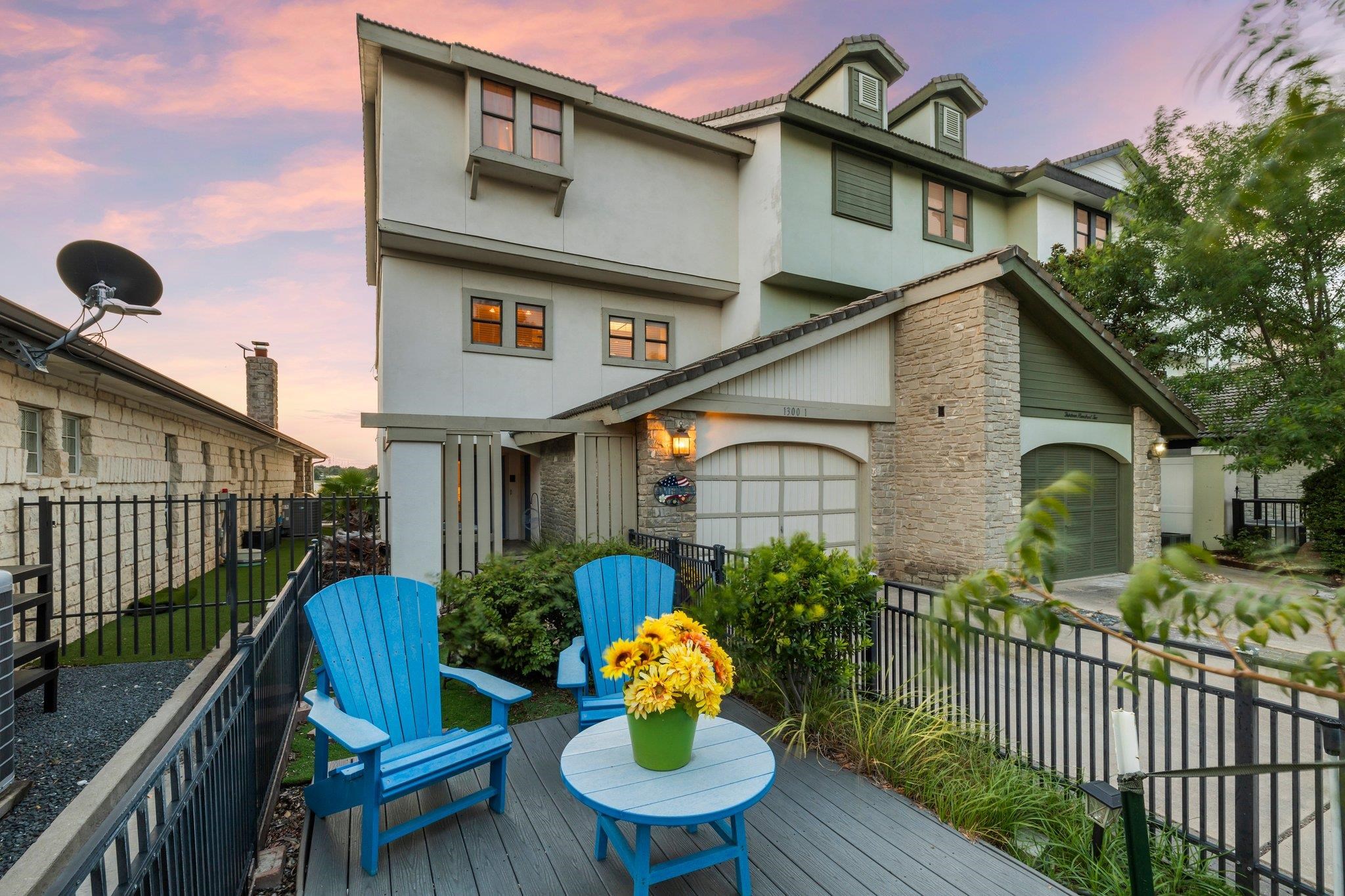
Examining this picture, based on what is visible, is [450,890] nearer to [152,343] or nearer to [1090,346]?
[1090,346]

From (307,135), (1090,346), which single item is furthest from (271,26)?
(1090,346)

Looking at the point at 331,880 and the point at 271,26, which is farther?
the point at 271,26

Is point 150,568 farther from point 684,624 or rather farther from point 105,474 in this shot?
point 684,624

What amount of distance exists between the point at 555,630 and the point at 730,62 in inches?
286

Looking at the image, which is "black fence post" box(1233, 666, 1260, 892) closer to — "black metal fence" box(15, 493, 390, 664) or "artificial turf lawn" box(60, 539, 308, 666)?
"black metal fence" box(15, 493, 390, 664)

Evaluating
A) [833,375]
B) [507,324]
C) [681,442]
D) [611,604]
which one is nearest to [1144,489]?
[833,375]

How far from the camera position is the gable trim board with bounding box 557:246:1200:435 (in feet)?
22.6

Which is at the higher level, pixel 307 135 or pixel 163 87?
pixel 307 135

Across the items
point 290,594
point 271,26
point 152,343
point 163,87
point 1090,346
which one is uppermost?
point 271,26

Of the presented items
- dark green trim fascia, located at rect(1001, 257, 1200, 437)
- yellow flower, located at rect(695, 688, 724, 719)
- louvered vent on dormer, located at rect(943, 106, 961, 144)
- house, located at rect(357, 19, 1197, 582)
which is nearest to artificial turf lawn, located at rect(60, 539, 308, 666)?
house, located at rect(357, 19, 1197, 582)

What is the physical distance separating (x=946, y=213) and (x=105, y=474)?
515 inches

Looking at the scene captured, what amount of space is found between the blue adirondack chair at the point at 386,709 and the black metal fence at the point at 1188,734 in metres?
2.05

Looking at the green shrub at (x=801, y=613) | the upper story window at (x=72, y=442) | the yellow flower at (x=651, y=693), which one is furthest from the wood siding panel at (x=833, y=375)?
the upper story window at (x=72, y=442)

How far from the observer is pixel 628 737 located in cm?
266
